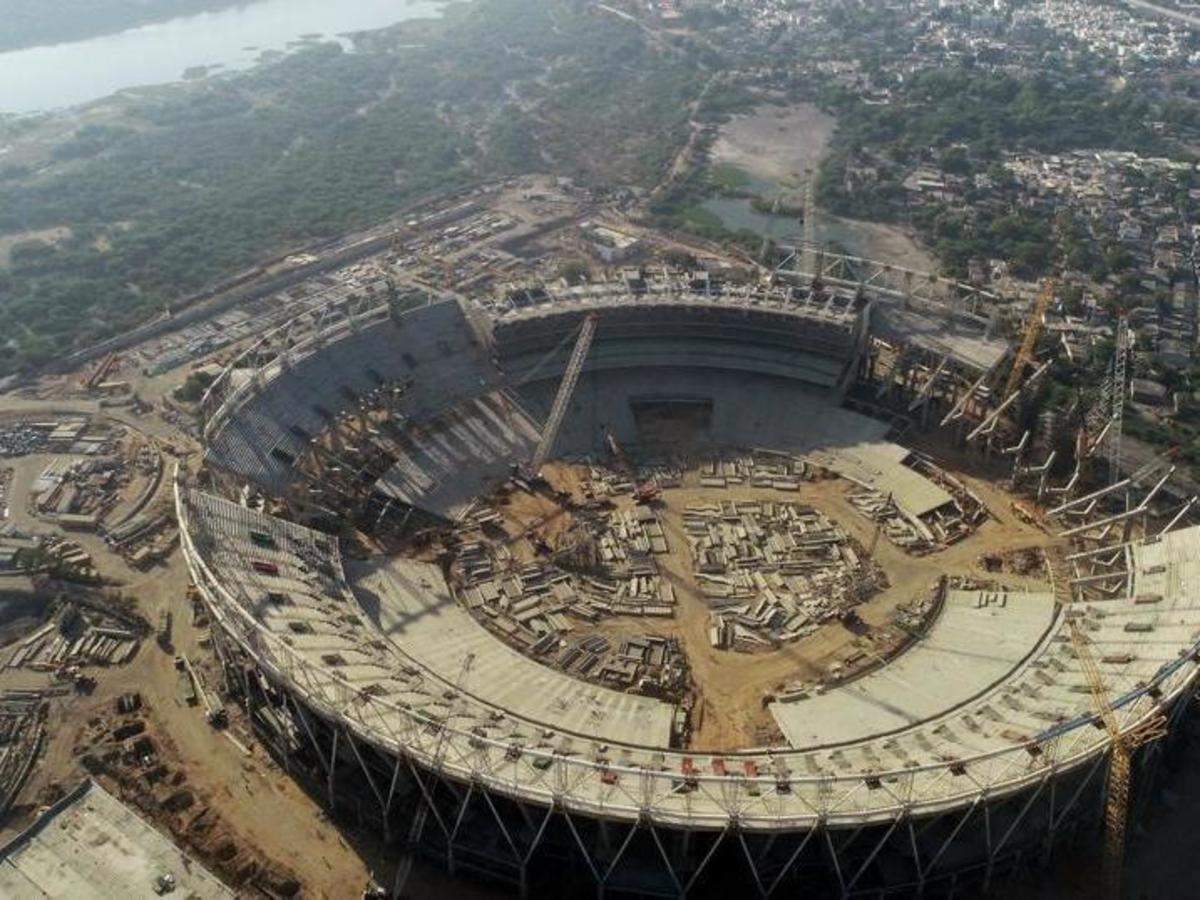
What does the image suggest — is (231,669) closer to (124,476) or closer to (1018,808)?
(124,476)

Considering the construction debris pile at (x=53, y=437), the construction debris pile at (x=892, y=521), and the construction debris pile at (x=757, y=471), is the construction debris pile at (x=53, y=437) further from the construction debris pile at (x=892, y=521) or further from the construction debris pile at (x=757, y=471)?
the construction debris pile at (x=892, y=521)

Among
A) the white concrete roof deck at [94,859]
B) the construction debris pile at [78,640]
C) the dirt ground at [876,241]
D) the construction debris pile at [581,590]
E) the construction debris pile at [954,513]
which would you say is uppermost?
the white concrete roof deck at [94,859]

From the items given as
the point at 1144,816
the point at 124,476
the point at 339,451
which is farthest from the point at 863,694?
the point at 124,476

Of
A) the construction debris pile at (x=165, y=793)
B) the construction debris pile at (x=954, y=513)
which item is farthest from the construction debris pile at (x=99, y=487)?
the construction debris pile at (x=954, y=513)

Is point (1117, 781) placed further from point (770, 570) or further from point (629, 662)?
point (629, 662)

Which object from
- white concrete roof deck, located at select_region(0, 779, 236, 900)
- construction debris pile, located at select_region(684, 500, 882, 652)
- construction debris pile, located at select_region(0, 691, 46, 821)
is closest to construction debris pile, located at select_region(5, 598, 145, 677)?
construction debris pile, located at select_region(0, 691, 46, 821)
